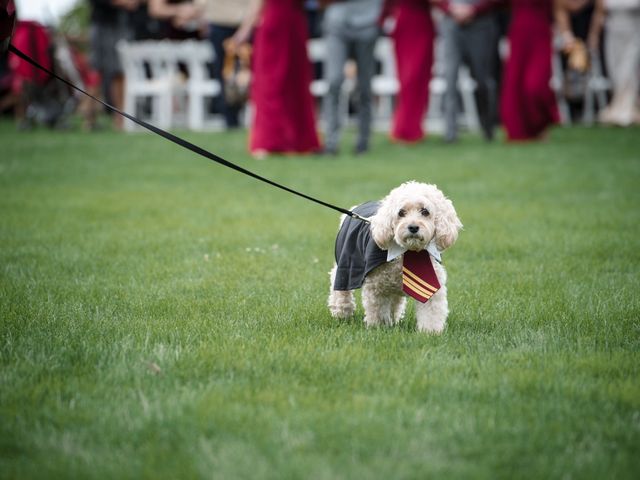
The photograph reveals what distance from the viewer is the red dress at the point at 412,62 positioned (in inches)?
610

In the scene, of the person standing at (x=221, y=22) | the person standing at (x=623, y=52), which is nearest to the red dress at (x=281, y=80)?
the person standing at (x=221, y=22)

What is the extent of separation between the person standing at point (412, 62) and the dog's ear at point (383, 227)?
11507 millimetres

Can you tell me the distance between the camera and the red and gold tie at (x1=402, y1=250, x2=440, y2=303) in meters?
4.47

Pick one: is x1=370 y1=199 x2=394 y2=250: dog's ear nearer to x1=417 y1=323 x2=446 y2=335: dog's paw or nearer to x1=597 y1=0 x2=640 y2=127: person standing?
x1=417 y1=323 x2=446 y2=335: dog's paw

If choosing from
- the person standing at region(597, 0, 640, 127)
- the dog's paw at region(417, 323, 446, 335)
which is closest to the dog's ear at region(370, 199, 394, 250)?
the dog's paw at region(417, 323, 446, 335)

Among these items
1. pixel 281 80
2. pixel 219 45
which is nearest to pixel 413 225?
pixel 281 80

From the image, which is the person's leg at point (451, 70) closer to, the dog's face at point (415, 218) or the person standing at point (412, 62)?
the person standing at point (412, 62)

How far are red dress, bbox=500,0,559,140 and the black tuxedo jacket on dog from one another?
11060mm

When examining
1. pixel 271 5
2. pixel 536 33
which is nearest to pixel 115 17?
pixel 271 5

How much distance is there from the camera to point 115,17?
20938 millimetres

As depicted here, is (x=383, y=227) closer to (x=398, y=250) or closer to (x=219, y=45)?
(x=398, y=250)

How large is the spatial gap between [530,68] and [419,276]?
461 inches

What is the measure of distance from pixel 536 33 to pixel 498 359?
1215 centimetres

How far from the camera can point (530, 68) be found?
15.4 m
